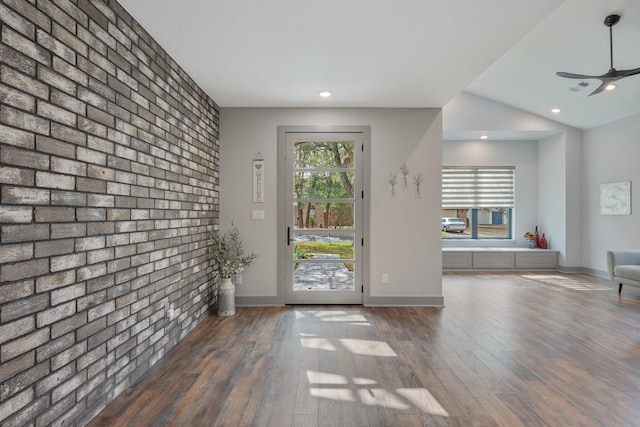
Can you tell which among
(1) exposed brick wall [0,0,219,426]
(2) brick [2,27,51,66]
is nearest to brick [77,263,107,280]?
(1) exposed brick wall [0,0,219,426]

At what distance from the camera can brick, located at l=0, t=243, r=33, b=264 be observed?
139 cm

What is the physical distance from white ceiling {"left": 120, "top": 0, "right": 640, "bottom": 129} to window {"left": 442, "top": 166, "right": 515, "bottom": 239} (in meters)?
2.72

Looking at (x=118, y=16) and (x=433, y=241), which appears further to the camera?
(x=433, y=241)

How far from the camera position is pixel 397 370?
253 centimetres

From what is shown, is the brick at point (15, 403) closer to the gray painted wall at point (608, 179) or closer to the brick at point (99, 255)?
the brick at point (99, 255)

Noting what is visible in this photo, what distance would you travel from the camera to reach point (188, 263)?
130 inches

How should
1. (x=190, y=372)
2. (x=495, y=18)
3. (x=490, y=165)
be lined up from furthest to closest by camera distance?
(x=490, y=165)
(x=190, y=372)
(x=495, y=18)

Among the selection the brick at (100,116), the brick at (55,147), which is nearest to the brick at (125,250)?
the brick at (55,147)

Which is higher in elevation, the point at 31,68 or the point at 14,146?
the point at 31,68

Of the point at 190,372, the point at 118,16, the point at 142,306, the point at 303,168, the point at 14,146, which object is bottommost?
the point at 190,372

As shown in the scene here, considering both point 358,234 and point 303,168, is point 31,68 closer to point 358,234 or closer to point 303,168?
point 303,168

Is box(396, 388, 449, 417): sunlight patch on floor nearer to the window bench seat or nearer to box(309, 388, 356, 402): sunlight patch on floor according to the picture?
box(309, 388, 356, 402): sunlight patch on floor

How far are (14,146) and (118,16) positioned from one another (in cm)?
125

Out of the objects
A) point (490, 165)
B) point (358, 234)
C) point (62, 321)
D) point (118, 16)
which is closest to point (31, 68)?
point (118, 16)
